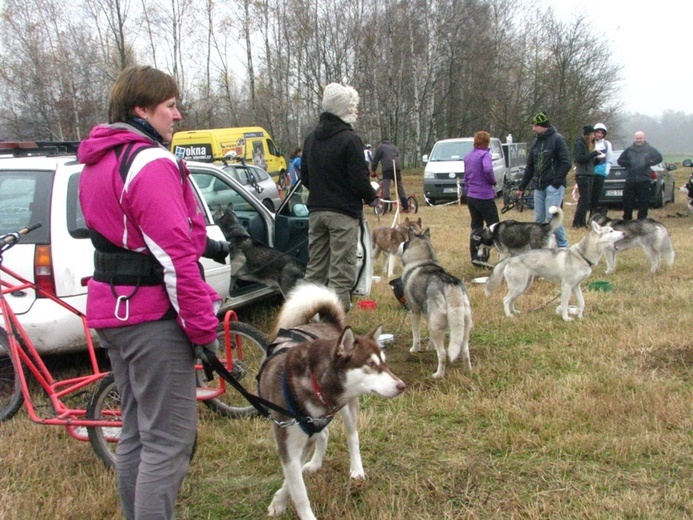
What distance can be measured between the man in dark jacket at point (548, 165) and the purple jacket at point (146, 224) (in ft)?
24.7

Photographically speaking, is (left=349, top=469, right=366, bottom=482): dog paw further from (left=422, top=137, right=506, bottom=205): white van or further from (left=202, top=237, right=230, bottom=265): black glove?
(left=422, top=137, right=506, bottom=205): white van

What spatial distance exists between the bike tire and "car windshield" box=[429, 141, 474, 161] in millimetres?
17023

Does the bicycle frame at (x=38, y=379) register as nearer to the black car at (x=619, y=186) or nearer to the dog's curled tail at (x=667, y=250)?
the dog's curled tail at (x=667, y=250)

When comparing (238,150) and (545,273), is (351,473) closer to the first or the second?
(545,273)

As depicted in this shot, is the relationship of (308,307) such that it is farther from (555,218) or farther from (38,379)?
(555,218)

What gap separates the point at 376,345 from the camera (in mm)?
2652

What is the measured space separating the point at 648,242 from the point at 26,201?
7.72 meters

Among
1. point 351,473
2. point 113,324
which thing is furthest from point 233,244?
point 113,324

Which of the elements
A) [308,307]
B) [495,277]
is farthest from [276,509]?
[495,277]

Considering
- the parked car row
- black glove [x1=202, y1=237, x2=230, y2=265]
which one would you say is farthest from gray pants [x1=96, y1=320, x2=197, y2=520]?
the parked car row

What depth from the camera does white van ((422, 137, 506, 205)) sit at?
18.8m

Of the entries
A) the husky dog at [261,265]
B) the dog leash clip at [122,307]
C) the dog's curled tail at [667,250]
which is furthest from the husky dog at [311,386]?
the dog's curled tail at [667,250]

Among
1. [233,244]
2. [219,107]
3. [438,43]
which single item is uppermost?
[438,43]

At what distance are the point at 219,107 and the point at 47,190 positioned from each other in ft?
114
